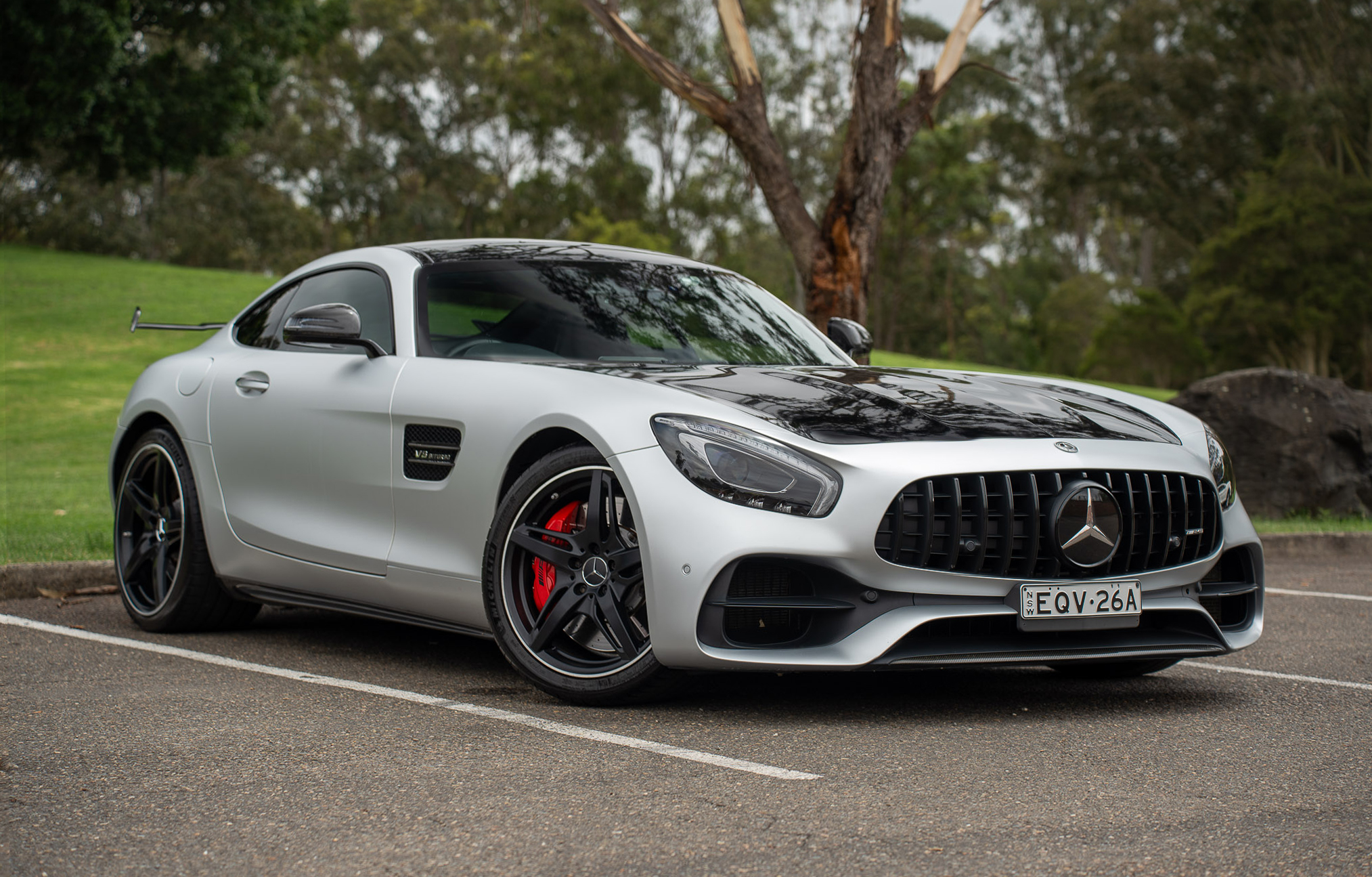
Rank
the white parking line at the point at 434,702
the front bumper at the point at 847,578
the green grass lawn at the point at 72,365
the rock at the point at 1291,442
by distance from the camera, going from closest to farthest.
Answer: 1. the white parking line at the point at 434,702
2. the front bumper at the point at 847,578
3. the green grass lawn at the point at 72,365
4. the rock at the point at 1291,442

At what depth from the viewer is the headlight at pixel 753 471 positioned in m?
3.78

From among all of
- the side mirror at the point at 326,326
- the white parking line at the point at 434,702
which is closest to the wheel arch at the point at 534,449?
the white parking line at the point at 434,702

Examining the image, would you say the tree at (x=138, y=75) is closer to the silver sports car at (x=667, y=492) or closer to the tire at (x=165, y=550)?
the tire at (x=165, y=550)

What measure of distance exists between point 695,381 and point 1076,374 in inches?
1930

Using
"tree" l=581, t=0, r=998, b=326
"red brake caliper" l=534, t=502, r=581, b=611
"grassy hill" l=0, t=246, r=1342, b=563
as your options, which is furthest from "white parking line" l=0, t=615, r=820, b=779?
"tree" l=581, t=0, r=998, b=326

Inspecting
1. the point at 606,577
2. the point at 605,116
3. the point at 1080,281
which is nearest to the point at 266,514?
the point at 606,577

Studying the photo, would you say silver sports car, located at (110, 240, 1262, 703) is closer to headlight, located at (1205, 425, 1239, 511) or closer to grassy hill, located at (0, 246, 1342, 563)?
headlight, located at (1205, 425, 1239, 511)

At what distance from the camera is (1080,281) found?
5512cm

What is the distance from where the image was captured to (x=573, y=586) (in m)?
4.14

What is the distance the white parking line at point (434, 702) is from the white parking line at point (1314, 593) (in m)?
4.91

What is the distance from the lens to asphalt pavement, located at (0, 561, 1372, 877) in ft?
8.97

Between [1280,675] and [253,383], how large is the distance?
157 inches

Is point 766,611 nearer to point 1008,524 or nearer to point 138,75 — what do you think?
point 1008,524

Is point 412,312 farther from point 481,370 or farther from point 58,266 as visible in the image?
point 58,266
